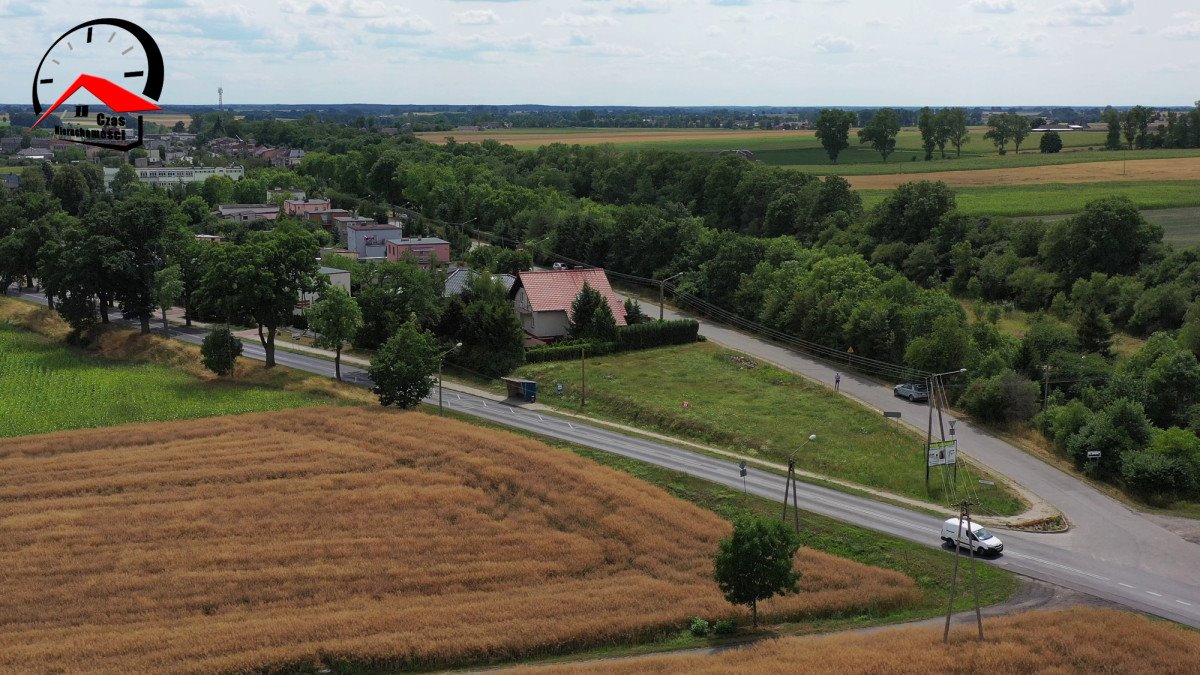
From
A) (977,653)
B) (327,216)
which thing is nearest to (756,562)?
(977,653)

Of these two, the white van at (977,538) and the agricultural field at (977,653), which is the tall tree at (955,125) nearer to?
the white van at (977,538)

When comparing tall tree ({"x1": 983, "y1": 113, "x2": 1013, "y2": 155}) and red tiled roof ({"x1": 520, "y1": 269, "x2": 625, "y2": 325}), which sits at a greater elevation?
tall tree ({"x1": 983, "y1": 113, "x2": 1013, "y2": 155})

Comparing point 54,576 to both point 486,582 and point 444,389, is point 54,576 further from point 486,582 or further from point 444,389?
point 444,389

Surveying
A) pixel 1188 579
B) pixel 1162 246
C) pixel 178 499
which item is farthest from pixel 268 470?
pixel 1162 246

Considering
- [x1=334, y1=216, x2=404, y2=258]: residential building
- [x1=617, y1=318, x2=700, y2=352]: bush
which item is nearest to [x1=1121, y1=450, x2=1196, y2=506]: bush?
[x1=617, y1=318, x2=700, y2=352]: bush

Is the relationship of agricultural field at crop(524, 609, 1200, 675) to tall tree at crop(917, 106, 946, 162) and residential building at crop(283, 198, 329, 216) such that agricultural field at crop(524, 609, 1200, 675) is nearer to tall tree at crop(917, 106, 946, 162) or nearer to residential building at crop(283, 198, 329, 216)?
residential building at crop(283, 198, 329, 216)

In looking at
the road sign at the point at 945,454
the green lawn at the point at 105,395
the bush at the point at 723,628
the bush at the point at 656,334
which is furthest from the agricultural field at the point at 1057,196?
the bush at the point at 723,628
